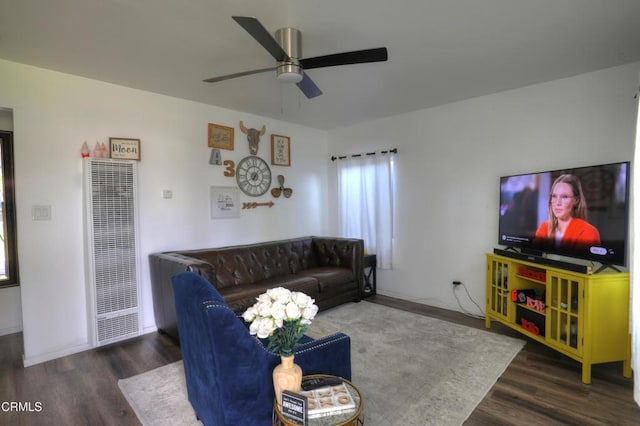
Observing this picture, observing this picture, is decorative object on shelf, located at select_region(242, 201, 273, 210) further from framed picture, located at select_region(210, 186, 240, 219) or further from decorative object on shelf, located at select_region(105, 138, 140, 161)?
decorative object on shelf, located at select_region(105, 138, 140, 161)

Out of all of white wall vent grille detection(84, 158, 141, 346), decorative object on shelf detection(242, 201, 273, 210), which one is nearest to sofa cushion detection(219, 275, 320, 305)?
white wall vent grille detection(84, 158, 141, 346)

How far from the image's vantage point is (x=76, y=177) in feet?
9.59

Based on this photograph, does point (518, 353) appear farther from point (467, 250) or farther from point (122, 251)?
point (122, 251)

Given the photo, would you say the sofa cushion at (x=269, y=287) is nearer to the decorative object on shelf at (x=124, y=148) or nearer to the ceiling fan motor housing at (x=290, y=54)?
the decorative object on shelf at (x=124, y=148)

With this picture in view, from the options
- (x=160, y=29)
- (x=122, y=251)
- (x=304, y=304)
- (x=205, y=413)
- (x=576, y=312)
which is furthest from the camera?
(x=122, y=251)

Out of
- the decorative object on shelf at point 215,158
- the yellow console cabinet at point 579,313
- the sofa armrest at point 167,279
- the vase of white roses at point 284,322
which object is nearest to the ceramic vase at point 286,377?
the vase of white roses at point 284,322

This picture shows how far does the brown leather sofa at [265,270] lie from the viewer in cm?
295

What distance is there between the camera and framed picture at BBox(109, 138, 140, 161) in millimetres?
3084

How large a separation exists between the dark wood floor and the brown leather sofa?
1.68ft

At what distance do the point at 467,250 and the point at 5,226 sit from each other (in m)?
5.06

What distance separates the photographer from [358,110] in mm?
4078

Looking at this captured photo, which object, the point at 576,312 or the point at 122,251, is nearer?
the point at 576,312

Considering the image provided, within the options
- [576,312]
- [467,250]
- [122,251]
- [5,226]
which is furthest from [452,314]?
[5,226]

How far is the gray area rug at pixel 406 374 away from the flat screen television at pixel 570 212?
3.25ft
